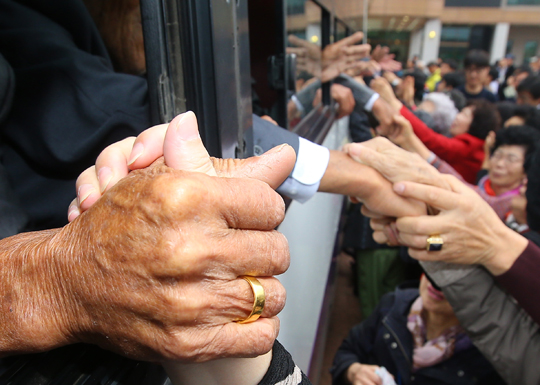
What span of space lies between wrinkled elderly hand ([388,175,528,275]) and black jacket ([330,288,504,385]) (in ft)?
2.14

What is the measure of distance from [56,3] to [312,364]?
6.65 ft

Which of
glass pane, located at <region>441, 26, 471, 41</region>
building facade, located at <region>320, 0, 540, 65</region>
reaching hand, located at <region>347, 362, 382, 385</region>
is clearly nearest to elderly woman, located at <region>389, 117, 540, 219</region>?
reaching hand, located at <region>347, 362, 382, 385</region>

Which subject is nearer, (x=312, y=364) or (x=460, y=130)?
(x=312, y=364)

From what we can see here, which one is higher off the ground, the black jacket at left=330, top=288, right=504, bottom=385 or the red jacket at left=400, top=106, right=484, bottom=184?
the red jacket at left=400, top=106, right=484, bottom=184

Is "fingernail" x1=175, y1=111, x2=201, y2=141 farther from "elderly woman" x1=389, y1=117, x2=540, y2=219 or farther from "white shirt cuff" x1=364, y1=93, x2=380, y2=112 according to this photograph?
"white shirt cuff" x1=364, y1=93, x2=380, y2=112

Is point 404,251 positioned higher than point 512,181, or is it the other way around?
point 512,181

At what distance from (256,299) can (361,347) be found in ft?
Result: 6.54

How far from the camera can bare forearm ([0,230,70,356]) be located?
510 mm

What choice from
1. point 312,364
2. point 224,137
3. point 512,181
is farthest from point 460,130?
point 224,137

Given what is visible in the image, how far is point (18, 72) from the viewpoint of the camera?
902 mm

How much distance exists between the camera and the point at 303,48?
219cm

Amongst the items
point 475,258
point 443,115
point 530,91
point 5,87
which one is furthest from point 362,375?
point 530,91

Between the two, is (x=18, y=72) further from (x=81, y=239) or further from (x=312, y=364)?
(x=312, y=364)

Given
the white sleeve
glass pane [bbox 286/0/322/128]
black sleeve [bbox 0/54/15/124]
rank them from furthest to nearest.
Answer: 1. glass pane [bbox 286/0/322/128]
2. the white sleeve
3. black sleeve [bbox 0/54/15/124]
